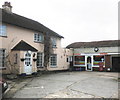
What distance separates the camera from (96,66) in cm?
2452

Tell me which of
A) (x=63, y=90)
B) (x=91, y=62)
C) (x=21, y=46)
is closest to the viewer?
(x=63, y=90)

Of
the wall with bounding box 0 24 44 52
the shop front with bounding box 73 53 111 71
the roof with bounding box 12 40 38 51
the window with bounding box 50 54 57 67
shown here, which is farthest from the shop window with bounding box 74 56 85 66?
the roof with bounding box 12 40 38 51

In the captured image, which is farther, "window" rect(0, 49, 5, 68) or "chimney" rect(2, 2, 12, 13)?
"chimney" rect(2, 2, 12, 13)

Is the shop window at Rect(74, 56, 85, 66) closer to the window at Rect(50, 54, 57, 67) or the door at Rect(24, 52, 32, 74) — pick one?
the window at Rect(50, 54, 57, 67)

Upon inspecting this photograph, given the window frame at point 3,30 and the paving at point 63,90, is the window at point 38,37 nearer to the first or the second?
the window frame at point 3,30

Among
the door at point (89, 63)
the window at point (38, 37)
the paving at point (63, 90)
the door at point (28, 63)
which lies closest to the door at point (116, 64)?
the door at point (89, 63)

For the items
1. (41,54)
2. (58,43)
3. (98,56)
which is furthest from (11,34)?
(98,56)

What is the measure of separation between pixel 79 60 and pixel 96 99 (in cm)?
1852

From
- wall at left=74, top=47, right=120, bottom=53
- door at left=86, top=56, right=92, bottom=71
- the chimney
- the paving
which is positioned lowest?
the paving

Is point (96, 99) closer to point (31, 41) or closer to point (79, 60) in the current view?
point (31, 41)

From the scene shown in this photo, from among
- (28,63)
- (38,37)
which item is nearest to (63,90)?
(28,63)

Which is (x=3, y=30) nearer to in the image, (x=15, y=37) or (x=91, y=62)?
(x=15, y=37)

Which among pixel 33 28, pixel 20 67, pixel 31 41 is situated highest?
pixel 33 28

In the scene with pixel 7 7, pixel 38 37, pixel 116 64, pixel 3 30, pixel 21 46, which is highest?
pixel 7 7
